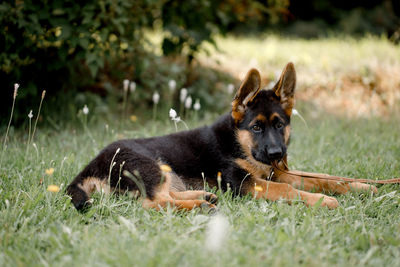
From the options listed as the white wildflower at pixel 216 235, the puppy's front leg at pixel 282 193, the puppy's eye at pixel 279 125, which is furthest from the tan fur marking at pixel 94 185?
the puppy's eye at pixel 279 125

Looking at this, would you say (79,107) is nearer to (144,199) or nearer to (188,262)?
(144,199)

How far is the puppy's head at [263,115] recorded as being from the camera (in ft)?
12.3

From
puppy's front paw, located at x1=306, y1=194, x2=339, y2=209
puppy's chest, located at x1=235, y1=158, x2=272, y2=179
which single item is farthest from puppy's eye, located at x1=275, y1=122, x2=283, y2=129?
puppy's front paw, located at x1=306, y1=194, x2=339, y2=209

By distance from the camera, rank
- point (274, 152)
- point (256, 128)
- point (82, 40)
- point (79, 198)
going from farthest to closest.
→ point (82, 40) < point (256, 128) < point (274, 152) < point (79, 198)

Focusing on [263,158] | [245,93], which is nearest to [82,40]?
[245,93]

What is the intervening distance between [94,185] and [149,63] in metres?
4.83

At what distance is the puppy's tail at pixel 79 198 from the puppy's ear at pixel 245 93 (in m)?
1.82

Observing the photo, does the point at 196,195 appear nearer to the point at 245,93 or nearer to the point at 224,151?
the point at 224,151

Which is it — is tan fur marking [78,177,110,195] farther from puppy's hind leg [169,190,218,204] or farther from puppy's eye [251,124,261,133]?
puppy's eye [251,124,261,133]

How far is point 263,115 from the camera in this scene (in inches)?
151

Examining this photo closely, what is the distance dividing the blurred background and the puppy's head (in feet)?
4.41

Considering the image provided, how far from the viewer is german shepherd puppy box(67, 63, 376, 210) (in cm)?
344

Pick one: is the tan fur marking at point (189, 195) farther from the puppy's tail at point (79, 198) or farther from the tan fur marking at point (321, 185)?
the tan fur marking at point (321, 185)

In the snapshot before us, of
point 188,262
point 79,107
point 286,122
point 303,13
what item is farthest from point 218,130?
point 303,13
